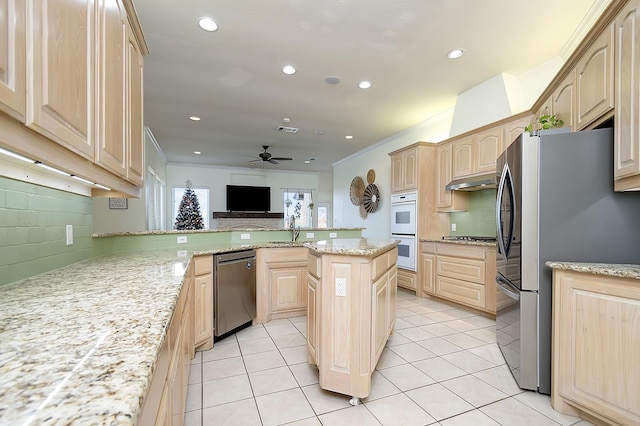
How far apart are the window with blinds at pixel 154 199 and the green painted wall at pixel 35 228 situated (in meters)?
3.79

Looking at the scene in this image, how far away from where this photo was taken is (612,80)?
182 centimetres

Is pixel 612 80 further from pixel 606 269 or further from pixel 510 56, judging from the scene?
pixel 510 56

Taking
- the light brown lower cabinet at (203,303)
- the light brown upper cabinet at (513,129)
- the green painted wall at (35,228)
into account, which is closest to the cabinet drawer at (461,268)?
the light brown upper cabinet at (513,129)

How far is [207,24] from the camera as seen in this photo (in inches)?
99.9

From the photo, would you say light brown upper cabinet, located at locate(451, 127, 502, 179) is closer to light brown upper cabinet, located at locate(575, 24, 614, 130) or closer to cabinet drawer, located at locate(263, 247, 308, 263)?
light brown upper cabinet, located at locate(575, 24, 614, 130)

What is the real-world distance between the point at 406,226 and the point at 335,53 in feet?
9.14

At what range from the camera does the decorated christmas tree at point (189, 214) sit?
7.74m

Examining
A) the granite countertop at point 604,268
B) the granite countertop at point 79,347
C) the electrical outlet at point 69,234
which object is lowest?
the granite countertop at point 604,268

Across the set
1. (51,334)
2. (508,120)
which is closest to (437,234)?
(508,120)

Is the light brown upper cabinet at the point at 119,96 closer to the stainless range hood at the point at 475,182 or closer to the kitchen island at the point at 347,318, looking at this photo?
the kitchen island at the point at 347,318

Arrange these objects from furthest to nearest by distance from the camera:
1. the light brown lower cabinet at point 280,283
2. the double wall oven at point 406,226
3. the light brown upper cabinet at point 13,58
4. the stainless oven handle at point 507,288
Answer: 1. the double wall oven at point 406,226
2. the light brown lower cabinet at point 280,283
3. the stainless oven handle at point 507,288
4. the light brown upper cabinet at point 13,58

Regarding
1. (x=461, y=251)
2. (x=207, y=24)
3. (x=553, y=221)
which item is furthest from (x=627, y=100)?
(x=207, y=24)

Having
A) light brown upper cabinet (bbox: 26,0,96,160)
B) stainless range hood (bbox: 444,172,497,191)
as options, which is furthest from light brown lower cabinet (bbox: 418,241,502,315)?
light brown upper cabinet (bbox: 26,0,96,160)

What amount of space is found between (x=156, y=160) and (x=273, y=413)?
6.32 metres
